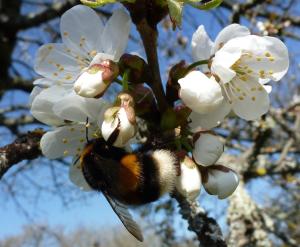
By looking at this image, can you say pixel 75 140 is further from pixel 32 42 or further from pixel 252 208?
pixel 32 42

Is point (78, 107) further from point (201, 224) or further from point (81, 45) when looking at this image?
point (201, 224)

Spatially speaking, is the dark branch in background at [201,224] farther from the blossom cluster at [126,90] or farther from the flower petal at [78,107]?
the flower petal at [78,107]

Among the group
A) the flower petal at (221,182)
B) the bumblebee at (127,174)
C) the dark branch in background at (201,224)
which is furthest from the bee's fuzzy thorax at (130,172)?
the dark branch in background at (201,224)

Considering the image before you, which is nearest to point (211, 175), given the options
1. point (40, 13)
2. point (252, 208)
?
point (252, 208)

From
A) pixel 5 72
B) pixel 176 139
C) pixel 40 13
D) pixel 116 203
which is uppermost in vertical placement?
pixel 176 139

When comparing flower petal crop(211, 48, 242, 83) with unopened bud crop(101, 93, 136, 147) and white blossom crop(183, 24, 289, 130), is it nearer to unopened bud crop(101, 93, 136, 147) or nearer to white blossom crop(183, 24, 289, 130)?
white blossom crop(183, 24, 289, 130)

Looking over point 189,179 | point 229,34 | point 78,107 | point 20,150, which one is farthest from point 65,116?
point 229,34

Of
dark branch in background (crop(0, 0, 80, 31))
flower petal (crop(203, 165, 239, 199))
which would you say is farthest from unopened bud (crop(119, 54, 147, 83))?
dark branch in background (crop(0, 0, 80, 31))
